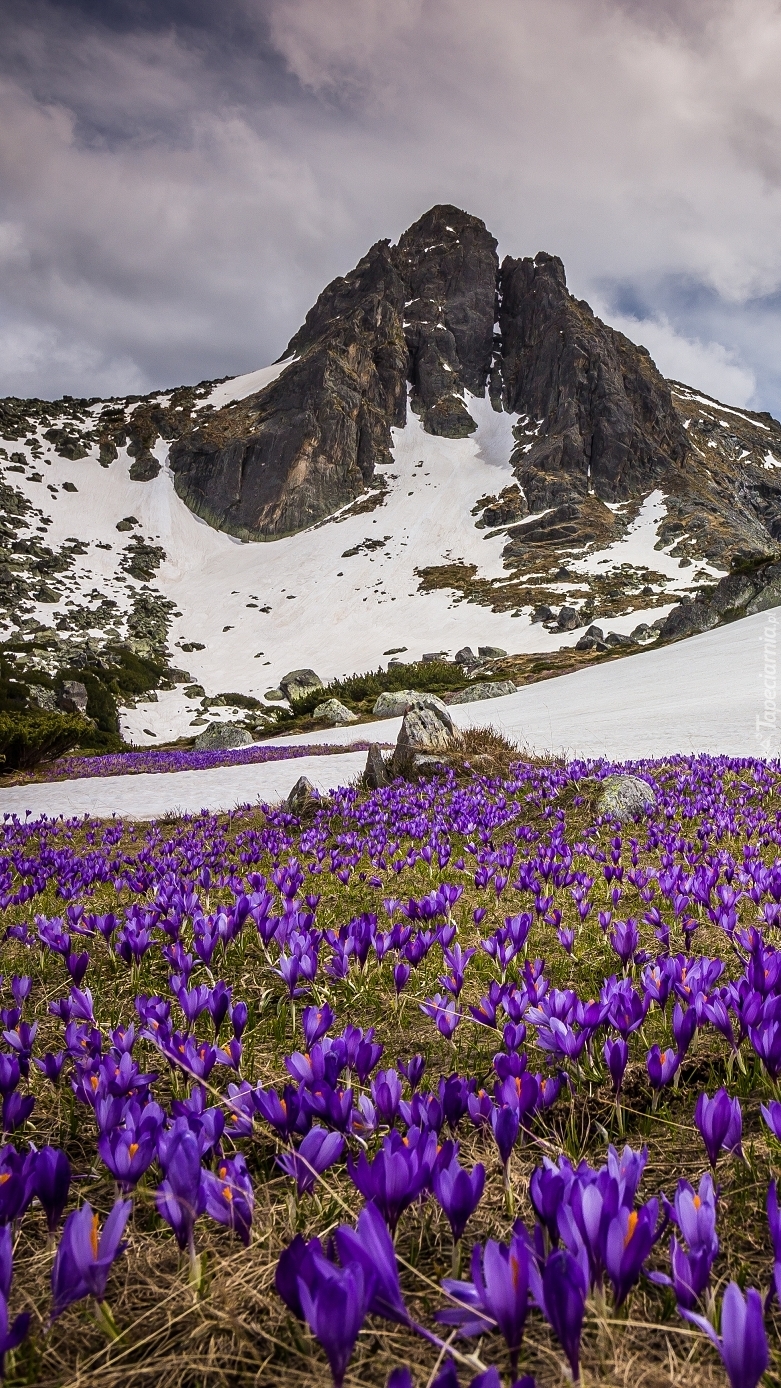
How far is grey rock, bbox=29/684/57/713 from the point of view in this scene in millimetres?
29547

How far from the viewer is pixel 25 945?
3.75 metres

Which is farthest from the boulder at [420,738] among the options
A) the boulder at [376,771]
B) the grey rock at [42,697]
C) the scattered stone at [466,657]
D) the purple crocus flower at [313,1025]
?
the scattered stone at [466,657]

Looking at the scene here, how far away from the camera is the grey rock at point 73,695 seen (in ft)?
106

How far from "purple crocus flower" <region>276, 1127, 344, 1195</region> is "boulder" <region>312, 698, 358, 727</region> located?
28856 mm

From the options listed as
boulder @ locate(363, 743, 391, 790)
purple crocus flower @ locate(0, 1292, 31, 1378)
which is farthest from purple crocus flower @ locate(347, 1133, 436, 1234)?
boulder @ locate(363, 743, 391, 790)

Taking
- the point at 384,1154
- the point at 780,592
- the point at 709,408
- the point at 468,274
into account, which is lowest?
the point at 384,1154

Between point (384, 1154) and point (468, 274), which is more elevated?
point (468, 274)

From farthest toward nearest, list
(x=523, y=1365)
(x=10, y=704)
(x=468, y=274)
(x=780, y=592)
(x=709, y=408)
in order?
1. (x=709, y=408)
2. (x=468, y=274)
3. (x=780, y=592)
4. (x=10, y=704)
5. (x=523, y=1365)

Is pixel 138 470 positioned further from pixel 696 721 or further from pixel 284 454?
pixel 696 721

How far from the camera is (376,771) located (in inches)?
403

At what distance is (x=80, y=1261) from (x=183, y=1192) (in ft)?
0.74

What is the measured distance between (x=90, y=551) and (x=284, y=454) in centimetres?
3614

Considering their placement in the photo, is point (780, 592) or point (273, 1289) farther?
point (780, 592)

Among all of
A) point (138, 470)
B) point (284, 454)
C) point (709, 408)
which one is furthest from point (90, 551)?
point (709, 408)
